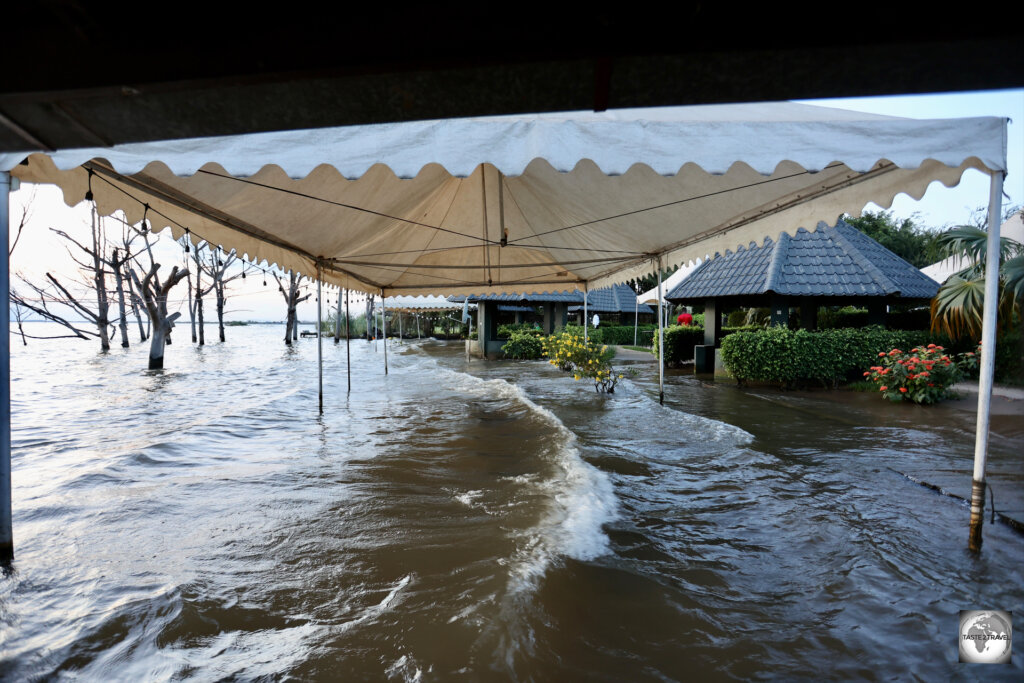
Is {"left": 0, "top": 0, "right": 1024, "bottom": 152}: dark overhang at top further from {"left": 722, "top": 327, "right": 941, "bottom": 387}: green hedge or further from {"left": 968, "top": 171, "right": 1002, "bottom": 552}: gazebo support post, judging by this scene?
{"left": 722, "top": 327, "right": 941, "bottom": 387}: green hedge

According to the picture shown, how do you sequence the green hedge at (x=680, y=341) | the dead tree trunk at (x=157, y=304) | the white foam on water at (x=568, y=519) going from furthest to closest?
the dead tree trunk at (x=157, y=304)
the green hedge at (x=680, y=341)
the white foam on water at (x=568, y=519)

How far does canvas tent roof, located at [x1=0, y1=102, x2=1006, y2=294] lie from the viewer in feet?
8.64

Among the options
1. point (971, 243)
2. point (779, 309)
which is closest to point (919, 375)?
point (971, 243)

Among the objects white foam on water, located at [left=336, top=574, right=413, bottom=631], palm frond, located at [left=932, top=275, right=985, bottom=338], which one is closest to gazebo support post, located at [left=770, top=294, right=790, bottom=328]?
palm frond, located at [left=932, top=275, right=985, bottom=338]

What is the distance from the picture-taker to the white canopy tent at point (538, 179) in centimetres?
263

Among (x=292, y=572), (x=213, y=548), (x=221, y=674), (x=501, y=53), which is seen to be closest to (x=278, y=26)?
(x=501, y=53)

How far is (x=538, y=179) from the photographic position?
481cm

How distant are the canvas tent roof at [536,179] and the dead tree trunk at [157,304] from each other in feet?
45.1

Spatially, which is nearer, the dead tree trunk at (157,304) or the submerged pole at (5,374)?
the submerged pole at (5,374)

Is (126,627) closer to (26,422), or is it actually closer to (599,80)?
(599,80)

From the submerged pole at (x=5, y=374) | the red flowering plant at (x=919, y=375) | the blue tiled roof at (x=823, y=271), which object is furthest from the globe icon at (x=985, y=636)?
the blue tiled roof at (x=823, y=271)

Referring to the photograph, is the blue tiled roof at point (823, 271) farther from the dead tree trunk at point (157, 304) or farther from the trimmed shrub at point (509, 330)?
the dead tree trunk at point (157, 304)

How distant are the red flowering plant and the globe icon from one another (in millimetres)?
8100

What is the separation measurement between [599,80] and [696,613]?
2.71 metres
